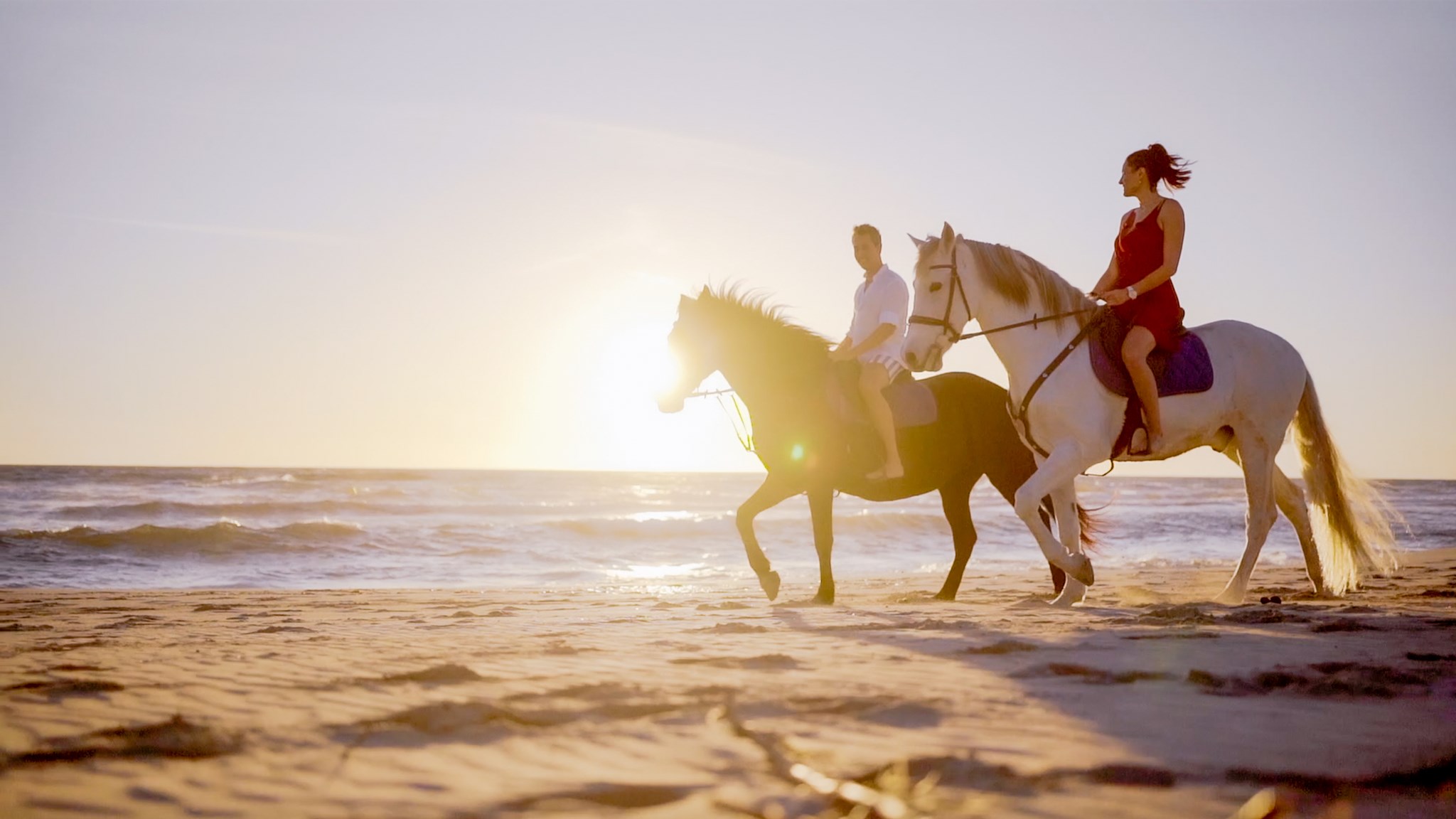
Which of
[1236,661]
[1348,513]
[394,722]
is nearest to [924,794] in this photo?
[394,722]

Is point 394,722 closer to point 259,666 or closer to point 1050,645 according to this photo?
point 259,666

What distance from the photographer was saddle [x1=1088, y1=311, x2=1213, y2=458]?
248 inches

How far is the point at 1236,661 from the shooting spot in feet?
11.7

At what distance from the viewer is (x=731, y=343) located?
23.4ft

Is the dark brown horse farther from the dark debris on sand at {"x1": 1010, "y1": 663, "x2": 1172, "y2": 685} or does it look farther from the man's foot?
the dark debris on sand at {"x1": 1010, "y1": 663, "x2": 1172, "y2": 685}

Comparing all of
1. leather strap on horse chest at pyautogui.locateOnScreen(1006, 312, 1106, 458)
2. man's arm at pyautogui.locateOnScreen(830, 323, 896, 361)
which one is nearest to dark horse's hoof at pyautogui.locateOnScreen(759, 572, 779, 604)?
man's arm at pyautogui.locateOnScreen(830, 323, 896, 361)

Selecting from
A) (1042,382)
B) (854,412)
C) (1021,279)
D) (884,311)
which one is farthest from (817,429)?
(1021,279)

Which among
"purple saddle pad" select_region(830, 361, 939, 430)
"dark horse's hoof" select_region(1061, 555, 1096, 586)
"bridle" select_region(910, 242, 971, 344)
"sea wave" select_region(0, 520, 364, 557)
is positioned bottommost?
"sea wave" select_region(0, 520, 364, 557)

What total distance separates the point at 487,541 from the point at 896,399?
506 inches

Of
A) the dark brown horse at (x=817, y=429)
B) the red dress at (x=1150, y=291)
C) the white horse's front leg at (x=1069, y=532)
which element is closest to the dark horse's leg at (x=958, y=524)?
the dark brown horse at (x=817, y=429)

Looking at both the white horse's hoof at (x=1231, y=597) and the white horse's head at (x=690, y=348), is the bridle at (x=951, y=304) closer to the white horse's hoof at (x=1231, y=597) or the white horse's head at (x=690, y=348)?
the white horse's head at (x=690, y=348)

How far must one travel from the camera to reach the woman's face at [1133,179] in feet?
21.0

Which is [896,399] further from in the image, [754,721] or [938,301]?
[754,721]

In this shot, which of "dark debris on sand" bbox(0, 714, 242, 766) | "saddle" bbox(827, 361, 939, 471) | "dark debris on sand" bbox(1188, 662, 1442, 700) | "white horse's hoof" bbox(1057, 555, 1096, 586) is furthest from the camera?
"saddle" bbox(827, 361, 939, 471)
